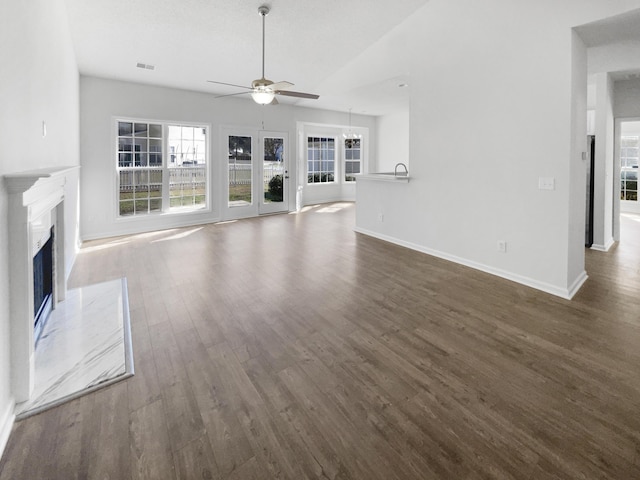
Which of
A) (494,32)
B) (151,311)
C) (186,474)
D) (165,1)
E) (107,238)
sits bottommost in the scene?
(186,474)

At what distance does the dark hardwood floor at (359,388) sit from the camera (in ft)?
4.95

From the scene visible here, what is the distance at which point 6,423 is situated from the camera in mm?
1659

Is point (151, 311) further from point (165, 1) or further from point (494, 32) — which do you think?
point (494, 32)

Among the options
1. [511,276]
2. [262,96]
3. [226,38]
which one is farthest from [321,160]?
[511,276]

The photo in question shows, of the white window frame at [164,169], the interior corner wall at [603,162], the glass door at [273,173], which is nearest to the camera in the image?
the interior corner wall at [603,162]

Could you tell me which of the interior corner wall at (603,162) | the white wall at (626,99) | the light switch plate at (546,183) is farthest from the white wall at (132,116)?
the white wall at (626,99)

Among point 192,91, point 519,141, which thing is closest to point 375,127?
point 192,91

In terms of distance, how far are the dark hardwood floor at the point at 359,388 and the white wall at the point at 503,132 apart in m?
0.52

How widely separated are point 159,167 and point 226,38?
3.33m

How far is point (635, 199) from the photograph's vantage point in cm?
828

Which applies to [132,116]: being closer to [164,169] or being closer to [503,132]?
[164,169]

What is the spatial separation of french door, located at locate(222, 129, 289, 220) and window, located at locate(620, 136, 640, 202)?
27.6 ft

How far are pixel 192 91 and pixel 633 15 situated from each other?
691 cm

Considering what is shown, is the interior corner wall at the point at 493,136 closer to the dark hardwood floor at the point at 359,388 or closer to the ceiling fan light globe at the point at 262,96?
the dark hardwood floor at the point at 359,388
